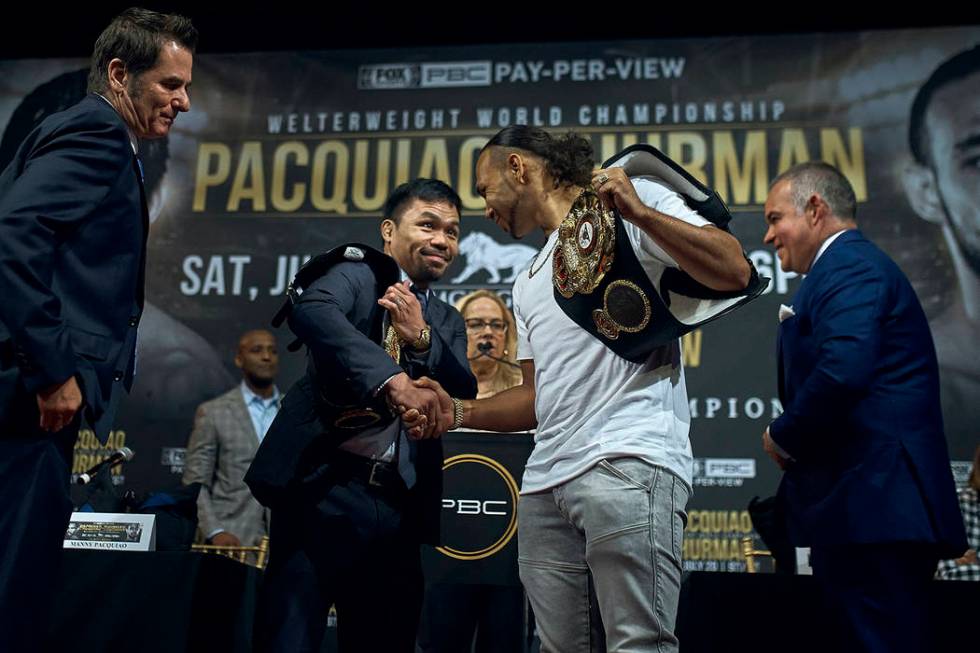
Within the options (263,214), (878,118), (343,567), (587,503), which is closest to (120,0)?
(263,214)

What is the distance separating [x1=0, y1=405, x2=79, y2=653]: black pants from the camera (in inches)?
72.3

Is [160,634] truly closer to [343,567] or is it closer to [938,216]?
[343,567]

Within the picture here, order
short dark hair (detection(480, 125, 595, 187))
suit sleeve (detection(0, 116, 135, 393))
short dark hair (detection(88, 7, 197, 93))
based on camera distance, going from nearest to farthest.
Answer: suit sleeve (detection(0, 116, 135, 393)) < short dark hair (detection(88, 7, 197, 93)) < short dark hair (detection(480, 125, 595, 187))

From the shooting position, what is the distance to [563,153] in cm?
259

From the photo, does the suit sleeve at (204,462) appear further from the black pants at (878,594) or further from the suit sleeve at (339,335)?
the black pants at (878,594)

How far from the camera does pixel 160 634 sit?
2.54 metres

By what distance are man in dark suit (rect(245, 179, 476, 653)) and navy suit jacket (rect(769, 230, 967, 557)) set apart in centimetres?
99

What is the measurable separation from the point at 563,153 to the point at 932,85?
4346 mm

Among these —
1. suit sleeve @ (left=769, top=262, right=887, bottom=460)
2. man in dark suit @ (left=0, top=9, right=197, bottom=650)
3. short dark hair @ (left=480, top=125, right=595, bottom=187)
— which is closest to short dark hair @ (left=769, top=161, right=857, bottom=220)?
suit sleeve @ (left=769, top=262, right=887, bottom=460)

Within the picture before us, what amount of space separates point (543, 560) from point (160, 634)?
3.58 ft

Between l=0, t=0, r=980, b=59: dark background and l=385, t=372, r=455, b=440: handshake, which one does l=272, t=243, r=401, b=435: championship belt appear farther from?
l=0, t=0, r=980, b=59: dark background

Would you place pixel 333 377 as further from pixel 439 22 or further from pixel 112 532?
pixel 439 22

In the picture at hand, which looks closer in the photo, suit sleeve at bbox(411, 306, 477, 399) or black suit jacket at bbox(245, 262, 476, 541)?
black suit jacket at bbox(245, 262, 476, 541)

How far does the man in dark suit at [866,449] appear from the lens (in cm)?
241
